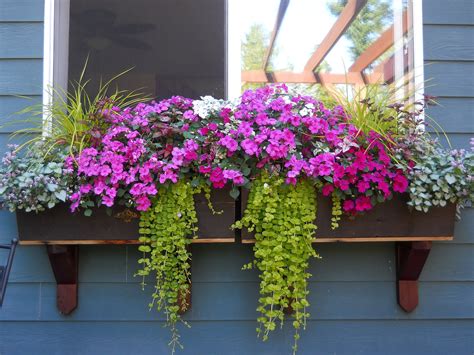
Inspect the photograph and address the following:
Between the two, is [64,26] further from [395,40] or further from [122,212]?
[395,40]

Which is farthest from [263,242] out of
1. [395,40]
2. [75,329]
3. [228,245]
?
[395,40]

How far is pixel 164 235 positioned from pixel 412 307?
101cm

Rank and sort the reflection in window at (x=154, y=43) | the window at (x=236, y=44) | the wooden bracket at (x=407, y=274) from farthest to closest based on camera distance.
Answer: the reflection in window at (x=154, y=43)
the window at (x=236, y=44)
the wooden bracket at (x=407, y=274)

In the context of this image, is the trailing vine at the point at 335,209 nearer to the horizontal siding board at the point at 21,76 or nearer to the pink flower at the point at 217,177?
the pink flower at the point at 217,177

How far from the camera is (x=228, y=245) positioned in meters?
2.12

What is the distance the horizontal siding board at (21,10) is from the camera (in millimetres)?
2197

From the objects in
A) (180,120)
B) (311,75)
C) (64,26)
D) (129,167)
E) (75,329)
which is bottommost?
(75,329)

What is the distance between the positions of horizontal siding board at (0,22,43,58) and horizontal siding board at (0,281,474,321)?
92 centimetres

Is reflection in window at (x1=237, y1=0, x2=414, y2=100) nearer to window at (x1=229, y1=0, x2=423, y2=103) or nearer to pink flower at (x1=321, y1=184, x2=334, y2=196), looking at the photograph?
window at (x1=229, y1=0, x2=423, y2=103)

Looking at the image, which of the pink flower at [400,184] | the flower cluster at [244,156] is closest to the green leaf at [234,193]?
the flower cluster at [244,156]

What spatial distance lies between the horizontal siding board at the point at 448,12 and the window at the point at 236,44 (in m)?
0.04

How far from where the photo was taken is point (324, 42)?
2.60 meters

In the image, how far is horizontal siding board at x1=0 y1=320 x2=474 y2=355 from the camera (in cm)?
210

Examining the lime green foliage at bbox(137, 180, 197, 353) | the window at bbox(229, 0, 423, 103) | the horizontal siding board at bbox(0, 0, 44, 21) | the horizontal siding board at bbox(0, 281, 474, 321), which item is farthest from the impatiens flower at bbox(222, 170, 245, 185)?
the horizontal siding board at bbox(0, 0, 44, 21)
